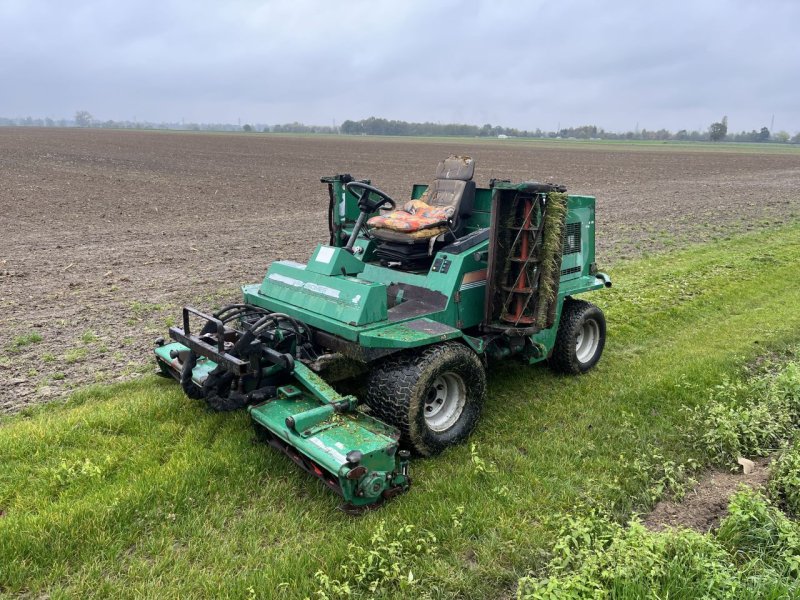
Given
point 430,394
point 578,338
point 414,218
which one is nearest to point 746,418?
point 578,338

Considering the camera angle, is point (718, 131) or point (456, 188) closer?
point (456, 188)

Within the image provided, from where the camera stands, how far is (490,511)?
385 cm

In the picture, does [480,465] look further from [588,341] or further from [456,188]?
[588,341]

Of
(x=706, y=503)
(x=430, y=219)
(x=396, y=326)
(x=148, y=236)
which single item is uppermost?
(x=430, y=219)

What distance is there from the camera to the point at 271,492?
13.1 feet

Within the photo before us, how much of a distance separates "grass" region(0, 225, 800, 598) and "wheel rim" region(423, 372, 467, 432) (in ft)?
0.91

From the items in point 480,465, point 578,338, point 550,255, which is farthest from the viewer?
point 578,338

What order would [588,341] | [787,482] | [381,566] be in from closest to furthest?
[381,566], [787,482], [588,341]

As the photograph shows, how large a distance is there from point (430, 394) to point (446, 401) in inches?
6.1

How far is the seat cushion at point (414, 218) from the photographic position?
206 inches

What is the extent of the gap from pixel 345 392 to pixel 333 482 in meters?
1.75

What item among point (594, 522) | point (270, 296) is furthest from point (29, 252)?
point (594, 522)

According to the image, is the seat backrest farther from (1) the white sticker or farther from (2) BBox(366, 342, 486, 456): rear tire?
(2) BBox(366, 342, 486, 456): rear tire

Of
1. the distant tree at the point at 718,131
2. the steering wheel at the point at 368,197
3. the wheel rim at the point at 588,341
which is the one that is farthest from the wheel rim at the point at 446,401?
the distant tree at the point at 718,131
